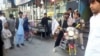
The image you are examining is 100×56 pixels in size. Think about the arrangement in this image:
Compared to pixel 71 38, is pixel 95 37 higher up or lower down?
higher up

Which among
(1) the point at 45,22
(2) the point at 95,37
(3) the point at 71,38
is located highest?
(2) the point at 95,37

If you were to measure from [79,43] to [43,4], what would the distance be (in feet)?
37.9

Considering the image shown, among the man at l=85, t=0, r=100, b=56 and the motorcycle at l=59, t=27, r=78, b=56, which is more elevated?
the man at l=85, t=0, r=100, b=56

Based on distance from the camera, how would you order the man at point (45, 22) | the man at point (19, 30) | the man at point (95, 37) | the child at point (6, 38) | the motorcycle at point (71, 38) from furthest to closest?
the man at point (45, 22), the man at point (19, 30), the child at point (6, 38), the motorcycle at point (71, 38), the man at point (95, 37)

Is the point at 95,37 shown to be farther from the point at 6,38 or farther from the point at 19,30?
the point at 19,30

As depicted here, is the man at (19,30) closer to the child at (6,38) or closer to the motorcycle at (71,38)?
the child at (6,38)

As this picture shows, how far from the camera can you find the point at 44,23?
2044 cm

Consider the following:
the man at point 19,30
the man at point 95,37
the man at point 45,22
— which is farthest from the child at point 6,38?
the man at point 45,22

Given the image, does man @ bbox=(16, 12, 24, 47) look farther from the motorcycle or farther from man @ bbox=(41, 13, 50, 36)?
man @ bbox=(41, 13, 50, 36)

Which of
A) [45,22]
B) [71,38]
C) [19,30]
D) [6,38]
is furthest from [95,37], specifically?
[45,22]

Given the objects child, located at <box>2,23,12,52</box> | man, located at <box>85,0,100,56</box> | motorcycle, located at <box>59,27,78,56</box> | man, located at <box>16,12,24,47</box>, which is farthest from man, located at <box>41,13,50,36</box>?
man, located at <box>85,0,100,56</box>

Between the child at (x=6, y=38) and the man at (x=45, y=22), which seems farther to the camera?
the man at (x=45, y=22)

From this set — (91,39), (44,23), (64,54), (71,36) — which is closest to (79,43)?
(64,54)

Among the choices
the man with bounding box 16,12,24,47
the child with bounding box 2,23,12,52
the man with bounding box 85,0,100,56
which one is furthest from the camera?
the man with bounding box 16,12,24,47
